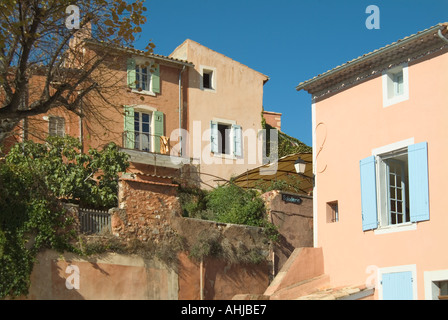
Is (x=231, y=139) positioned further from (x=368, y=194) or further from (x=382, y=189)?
(x=382, y=189)

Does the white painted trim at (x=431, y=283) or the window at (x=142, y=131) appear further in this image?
the window at (x=142, y=131)

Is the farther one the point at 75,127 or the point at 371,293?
the point at 75,127

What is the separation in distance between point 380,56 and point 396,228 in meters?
4.19

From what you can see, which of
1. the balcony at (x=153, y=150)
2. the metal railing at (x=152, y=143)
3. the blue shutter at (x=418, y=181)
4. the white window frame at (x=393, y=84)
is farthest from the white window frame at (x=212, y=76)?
the blue shutter at (x=418, y=181)

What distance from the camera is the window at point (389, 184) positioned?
16.7 meters

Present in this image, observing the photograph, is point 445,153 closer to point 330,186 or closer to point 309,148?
point 330,186

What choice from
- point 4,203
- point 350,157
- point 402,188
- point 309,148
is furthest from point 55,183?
point 309,148

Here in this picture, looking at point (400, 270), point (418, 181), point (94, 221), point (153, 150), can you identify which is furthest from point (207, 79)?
point (400, 270)

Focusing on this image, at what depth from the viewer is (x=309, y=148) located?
29953 mm

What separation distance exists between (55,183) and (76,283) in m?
3.53

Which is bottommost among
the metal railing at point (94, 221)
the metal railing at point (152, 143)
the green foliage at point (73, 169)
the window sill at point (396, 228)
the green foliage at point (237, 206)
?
the window sill at point (396, 228)

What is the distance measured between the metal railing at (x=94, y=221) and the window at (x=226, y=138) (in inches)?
395

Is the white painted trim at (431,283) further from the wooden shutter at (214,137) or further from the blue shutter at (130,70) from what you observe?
the blue shutter at (130,70)

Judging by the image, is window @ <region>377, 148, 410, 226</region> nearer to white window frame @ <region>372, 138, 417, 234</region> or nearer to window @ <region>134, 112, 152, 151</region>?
white window frame @ <region>372, 138, 417, 234</region>
